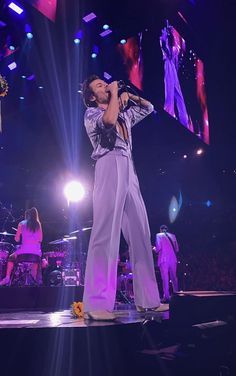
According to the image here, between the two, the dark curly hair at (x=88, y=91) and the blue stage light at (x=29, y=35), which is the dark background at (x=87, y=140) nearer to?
the blue stage light at (x=29, y=35)

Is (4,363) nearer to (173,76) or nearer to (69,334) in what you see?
(69,334)

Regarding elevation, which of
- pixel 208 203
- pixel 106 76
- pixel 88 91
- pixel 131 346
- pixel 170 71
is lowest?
pixel 131 346

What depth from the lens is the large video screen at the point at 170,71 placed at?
23.7 feet

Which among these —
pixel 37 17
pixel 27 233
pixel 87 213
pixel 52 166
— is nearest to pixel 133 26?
pixel 37 17

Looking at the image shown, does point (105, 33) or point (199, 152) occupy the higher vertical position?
point (105, 33)

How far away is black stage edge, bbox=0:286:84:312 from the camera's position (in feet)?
16.3

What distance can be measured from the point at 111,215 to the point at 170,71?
5.35 m

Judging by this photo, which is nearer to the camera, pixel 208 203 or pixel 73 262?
pixel 73 262

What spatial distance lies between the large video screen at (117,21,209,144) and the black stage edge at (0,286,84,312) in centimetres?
412

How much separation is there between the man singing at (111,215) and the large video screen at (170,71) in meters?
4.31

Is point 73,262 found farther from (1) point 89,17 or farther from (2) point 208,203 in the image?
(2) point 208,203

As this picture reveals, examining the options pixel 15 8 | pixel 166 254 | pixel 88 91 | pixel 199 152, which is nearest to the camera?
pixel 88 91

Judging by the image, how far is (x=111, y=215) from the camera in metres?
2.65

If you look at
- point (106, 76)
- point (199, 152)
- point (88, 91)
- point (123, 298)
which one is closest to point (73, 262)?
point (123, 298)
